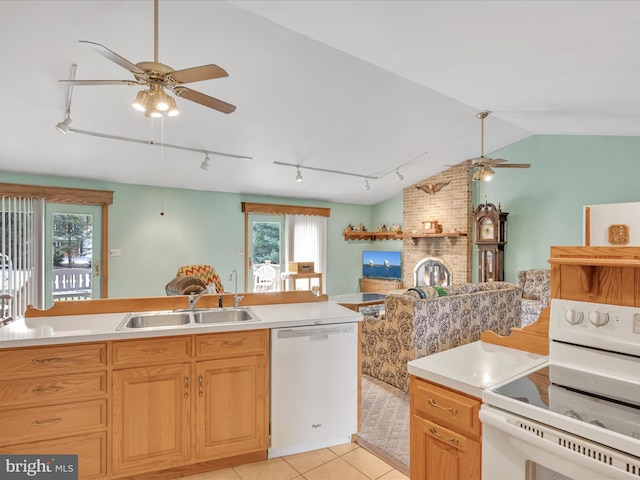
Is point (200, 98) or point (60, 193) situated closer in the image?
point (200, 98)

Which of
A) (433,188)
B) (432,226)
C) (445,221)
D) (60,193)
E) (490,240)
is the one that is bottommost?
(490,240)

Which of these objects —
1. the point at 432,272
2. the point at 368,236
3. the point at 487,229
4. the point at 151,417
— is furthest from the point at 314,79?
the point at 368,236

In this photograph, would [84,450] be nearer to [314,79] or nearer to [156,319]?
[156,319]

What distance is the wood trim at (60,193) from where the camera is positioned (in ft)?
16.4

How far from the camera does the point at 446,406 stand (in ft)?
4.68

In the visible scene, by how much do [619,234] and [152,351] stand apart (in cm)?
582

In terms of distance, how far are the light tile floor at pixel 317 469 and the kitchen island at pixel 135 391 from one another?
70mm

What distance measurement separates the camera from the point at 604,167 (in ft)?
18.2

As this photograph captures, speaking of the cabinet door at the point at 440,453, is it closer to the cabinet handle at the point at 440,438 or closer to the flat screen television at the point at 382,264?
the cabinet handle at the point at 440,438

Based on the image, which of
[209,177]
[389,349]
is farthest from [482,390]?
[209,177]

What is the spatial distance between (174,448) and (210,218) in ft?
16.4

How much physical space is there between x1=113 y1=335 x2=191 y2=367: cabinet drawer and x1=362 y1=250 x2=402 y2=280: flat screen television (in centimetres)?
651

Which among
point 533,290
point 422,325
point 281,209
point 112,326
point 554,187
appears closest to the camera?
point 112,326

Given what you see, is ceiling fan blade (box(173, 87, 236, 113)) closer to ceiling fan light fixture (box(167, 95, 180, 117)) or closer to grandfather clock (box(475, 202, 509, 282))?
ceiling fan light fixture (box(167, 95, 180, 117))
